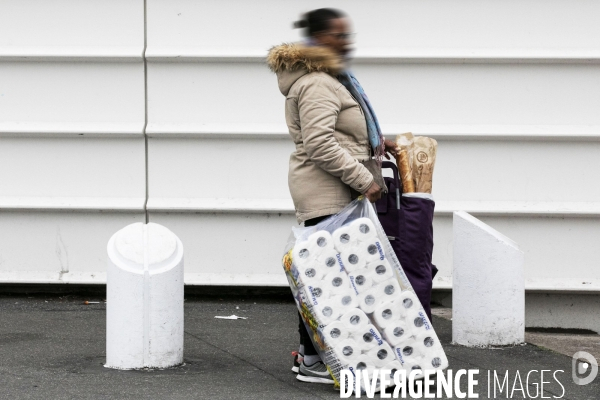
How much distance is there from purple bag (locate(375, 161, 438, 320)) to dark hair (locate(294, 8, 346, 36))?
86 centimetres

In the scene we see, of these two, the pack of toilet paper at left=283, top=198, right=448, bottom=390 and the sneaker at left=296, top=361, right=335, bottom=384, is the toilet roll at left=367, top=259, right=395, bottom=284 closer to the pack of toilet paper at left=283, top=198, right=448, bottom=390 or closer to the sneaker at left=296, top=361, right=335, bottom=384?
the pack of toilet paper at left=283, top=198, right=448, bottom=390

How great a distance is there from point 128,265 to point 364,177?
1440mm

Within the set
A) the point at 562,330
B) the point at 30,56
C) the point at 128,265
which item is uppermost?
the point at 30,56

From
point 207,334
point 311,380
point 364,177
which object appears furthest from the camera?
point 207,334

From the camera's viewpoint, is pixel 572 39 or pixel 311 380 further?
pixel 572 39

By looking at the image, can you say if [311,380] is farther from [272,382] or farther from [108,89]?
[108,89]

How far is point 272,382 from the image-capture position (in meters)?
5.22

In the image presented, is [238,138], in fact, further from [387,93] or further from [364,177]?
[364,177]

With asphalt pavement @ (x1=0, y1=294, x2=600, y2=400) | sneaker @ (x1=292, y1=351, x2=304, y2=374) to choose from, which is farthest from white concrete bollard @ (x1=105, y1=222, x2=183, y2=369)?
sneaker @ (x1=292, y1=351, x2=304, y2=374)

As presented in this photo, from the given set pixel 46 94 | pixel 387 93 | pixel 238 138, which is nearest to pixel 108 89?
pixel 46 94

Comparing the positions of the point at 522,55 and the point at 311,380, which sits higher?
the point at 522,55

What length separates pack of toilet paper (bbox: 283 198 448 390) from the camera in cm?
481

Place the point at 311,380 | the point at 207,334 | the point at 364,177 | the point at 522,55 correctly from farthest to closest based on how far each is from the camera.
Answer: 1. the point at 522,55
2. the point at 207,334
3. the point at 311,380
4. the point at 364,177

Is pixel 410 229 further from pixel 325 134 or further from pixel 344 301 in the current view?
pixel 325 134
